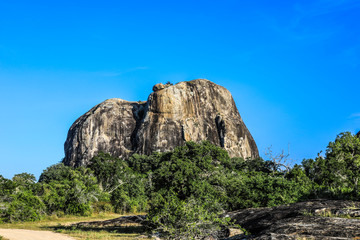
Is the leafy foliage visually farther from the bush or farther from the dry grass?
the dry grass

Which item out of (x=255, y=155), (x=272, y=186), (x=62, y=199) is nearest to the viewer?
(x=272, y=186)

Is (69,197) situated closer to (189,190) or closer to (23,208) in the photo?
(23,208)

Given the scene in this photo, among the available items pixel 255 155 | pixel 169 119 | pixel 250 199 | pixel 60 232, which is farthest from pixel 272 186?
pixel 255 155

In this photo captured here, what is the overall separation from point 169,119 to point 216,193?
2836 inches

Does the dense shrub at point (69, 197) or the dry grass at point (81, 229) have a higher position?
the dense shrub at point (69, 197)

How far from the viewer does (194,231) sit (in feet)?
43.8

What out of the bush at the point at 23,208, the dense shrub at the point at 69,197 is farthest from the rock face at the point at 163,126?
the bush at the point at 23,208

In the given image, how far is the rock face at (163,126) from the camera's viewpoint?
309ft

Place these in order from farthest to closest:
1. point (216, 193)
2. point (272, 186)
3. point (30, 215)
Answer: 1. point (30, 215)
2. point (272, 186)
3. point (216, 193)

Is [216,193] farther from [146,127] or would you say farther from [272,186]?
[146,127]

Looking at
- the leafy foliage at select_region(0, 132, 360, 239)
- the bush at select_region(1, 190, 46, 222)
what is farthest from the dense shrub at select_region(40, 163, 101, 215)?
the bush at select_region(1, 190, 46, 222)

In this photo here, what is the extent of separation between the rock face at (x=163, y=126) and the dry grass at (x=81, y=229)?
183 ft

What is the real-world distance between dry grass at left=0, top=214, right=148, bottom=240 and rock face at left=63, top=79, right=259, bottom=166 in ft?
183

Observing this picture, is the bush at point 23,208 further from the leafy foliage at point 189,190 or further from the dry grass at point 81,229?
the dry grass at point 81,229
